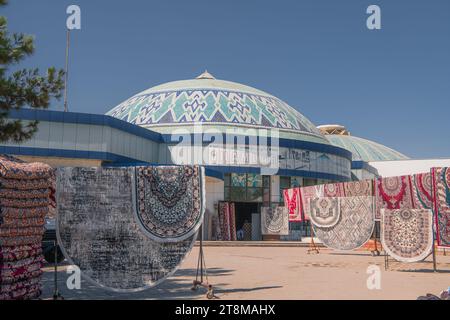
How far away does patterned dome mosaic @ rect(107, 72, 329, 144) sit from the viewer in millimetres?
33875

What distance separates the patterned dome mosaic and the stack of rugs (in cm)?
2555

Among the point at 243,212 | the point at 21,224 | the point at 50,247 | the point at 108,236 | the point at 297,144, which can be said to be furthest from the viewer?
the point at 243,212

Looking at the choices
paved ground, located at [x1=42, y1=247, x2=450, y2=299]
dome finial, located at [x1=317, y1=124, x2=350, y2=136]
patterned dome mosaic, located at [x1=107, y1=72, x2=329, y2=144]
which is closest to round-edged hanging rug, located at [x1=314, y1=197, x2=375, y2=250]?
paved ground, located at [x1=42, y1=247, x2=450, y2=299]

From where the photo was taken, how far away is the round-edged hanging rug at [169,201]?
8039mm

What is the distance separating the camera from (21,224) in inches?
274

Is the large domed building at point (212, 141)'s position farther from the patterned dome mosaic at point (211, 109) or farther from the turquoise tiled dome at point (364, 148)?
the turquoise tiled dome at point (364, 148)

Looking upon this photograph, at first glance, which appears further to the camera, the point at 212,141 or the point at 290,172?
the point at 290,172

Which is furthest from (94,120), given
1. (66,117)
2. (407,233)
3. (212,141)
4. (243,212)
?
(407,233)

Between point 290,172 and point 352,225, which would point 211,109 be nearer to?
point 290,172

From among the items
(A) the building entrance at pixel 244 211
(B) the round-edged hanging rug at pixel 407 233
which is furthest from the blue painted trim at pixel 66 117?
(B) the round-edged hanging rug at pixel 407 233

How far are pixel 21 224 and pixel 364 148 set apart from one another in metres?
47.1

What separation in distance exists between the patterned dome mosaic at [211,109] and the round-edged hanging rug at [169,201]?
24821mm

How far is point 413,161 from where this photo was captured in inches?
1668

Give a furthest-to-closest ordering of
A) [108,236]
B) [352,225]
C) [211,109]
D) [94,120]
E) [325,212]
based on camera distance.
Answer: [211,109], [94,120], [325,212], [352,225], [108,236]
